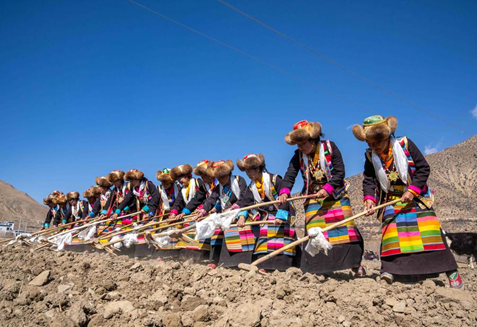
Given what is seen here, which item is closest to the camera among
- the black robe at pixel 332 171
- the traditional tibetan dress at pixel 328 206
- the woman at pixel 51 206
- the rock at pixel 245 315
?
the rock at pixel 245 315

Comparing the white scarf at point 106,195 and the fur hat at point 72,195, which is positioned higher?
the fur hat at point 72,195

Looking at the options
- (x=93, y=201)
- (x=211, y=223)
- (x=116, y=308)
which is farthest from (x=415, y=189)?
(x=93, y=201)

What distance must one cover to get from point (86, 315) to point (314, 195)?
2.85 meters

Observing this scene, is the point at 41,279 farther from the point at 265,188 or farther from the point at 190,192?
the point at 190,192

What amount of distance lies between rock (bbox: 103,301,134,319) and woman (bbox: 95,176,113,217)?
742cm

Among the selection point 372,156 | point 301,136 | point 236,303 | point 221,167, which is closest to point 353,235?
point 372,156

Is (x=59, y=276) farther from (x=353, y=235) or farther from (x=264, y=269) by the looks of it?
(x=353, y=235)

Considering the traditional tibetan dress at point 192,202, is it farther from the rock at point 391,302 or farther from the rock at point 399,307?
the rock at point 399,307

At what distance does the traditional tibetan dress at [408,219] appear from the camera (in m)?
3.88

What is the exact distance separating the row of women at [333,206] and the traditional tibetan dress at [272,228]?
1 cm

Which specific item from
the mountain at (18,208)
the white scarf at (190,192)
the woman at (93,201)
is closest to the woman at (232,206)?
the white scarf at (190,192)

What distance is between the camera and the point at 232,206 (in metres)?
6.06

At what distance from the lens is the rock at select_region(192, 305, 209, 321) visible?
286 centimetres

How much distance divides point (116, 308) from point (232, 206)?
3049mm
